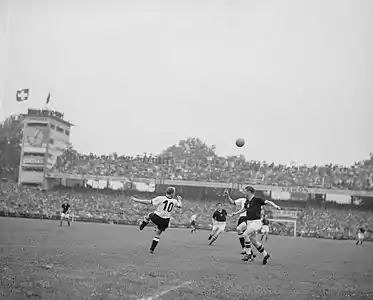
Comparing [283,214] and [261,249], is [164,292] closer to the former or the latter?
[261,249]

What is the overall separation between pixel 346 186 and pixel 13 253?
26310 mm

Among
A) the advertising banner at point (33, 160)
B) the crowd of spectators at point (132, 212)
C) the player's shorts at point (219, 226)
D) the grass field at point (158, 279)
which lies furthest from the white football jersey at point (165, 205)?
the advertising banner at point (33, 160)

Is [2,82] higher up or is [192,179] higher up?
[2,82]

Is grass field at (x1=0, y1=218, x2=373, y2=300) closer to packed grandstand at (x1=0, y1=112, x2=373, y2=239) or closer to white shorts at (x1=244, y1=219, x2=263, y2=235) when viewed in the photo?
white shorts at (x1=244, y1=219, x2=263, y2=235)

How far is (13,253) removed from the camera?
7793 millimetres

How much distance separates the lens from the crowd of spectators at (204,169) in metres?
32.2

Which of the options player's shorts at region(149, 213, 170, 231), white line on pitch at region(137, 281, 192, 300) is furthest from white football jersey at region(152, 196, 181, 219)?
white line on pitch at region(137, 281, 192, 300)

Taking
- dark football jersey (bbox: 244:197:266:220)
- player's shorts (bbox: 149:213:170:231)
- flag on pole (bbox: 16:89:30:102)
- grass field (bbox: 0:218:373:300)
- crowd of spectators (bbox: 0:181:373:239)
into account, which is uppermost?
flag on pole (bbox: 16:89:30:102)

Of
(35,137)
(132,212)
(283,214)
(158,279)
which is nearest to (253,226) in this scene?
(158,279)

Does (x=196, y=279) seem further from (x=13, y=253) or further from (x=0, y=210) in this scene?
(x=0, y=210)

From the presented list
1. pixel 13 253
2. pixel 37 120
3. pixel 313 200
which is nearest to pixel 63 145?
pixel 37 120

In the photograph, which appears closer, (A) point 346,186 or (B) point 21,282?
(B) point 21,282

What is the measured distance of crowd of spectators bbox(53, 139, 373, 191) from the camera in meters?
32.2

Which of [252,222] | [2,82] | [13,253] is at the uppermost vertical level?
[2,82]
